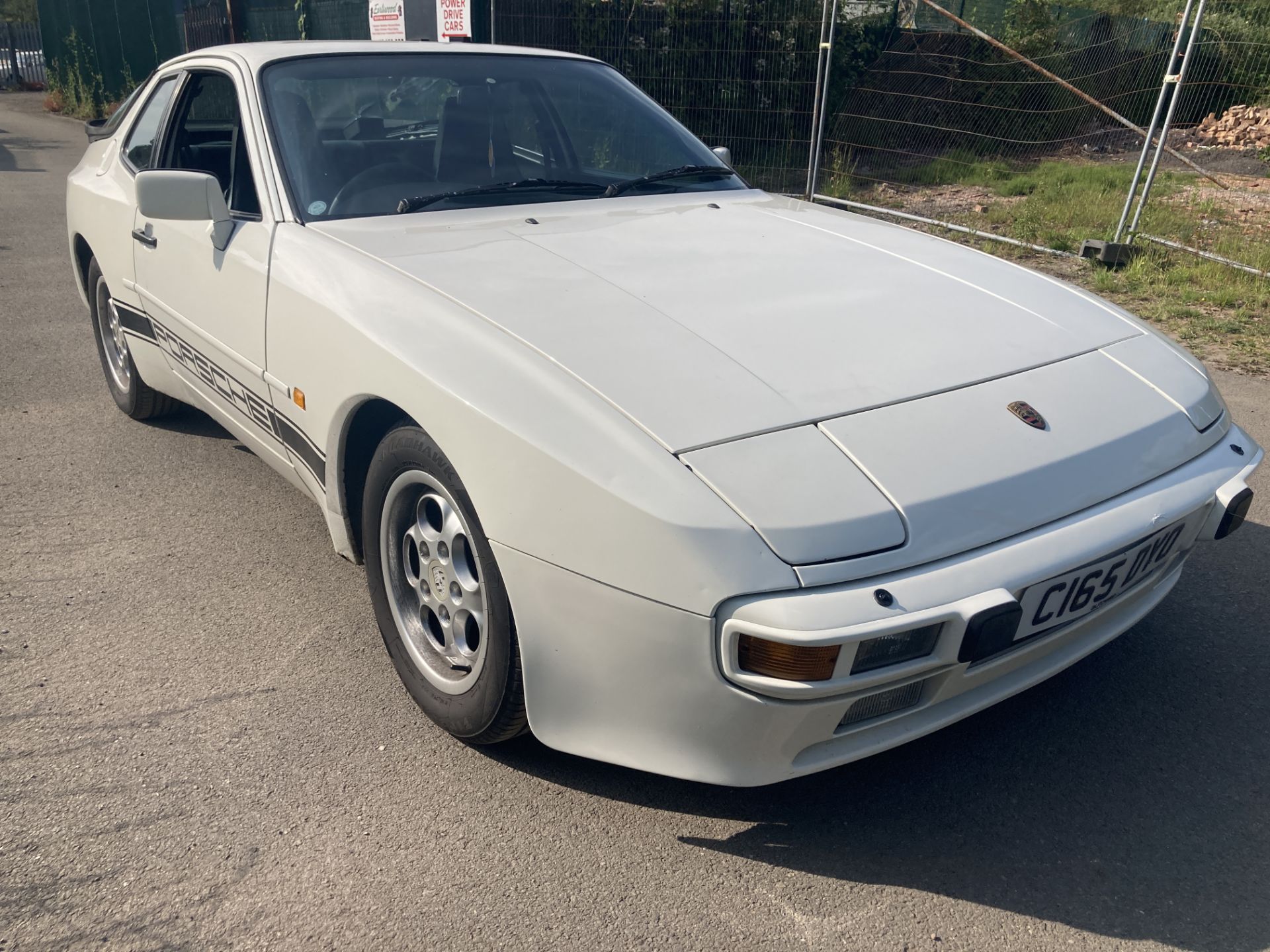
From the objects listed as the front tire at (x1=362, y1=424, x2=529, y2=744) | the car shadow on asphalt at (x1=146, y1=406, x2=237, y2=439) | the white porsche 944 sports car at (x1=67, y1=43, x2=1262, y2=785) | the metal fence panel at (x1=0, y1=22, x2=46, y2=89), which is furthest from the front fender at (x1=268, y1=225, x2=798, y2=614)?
the metal fence panel at (x1=0, y1=22, x2=46, y2=89)

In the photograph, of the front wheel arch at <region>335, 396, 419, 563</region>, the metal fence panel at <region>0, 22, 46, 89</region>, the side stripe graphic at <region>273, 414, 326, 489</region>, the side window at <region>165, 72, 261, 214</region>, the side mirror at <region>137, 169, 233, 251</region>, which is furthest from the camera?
the metal fence panel at <region>0, 22, 46, 89</region>

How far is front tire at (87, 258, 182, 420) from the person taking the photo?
13.9ft

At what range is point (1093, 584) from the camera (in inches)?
78.7

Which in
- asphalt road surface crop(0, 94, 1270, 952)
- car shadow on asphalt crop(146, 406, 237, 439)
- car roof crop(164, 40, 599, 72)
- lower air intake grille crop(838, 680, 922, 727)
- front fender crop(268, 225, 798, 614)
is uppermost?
car roof crop(164, 40, 599, 72)

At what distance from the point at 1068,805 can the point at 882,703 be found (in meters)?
0.65

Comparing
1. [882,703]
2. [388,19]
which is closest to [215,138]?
[882,703]

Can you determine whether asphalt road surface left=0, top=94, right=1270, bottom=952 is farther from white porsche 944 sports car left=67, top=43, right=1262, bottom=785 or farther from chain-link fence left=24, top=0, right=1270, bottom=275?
chain-link fence left=24, top=0, right=1270, bottom=275

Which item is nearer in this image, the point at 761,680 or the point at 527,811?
the point at 761,680

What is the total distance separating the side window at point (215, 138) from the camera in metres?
3.14

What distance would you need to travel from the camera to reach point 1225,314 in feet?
20.1

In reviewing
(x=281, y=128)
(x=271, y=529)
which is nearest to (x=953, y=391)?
(x=281, y=128)

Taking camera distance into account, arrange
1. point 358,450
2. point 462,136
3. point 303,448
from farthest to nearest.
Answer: point 462,136
point 303,448
point 358,450

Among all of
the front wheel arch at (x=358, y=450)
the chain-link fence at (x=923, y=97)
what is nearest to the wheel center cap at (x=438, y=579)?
the front wheel arch at (x=358, y=450)

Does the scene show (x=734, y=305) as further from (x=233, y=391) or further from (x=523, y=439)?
(x=233, y=391)
